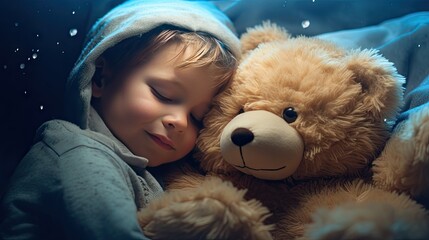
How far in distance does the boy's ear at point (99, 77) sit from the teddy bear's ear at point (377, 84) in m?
0.45

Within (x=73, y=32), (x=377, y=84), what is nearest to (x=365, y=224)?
(x=377, y=84)

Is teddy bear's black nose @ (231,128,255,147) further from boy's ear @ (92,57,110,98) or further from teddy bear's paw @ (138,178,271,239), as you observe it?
boy's ear @ (92,57,110,98)

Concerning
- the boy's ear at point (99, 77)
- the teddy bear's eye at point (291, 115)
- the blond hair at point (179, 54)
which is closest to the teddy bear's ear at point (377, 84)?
the teddy bear's eye at point (291, 115)

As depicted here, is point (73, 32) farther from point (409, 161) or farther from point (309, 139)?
point (409, 161)

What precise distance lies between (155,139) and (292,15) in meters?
0.57

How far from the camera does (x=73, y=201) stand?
625 millimetres

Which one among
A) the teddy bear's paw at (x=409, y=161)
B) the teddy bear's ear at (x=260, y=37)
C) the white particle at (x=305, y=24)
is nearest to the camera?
the teddy bear's paw at (x=409, y=161)

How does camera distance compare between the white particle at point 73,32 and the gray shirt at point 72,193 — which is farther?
the white particle at point 73,32

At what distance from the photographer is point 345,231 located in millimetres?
546

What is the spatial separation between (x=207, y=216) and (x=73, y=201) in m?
0.17

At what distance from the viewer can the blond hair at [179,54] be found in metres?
0.91

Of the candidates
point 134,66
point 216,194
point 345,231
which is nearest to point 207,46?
point 134,66

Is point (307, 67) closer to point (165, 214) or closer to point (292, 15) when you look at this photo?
point (165, 214)

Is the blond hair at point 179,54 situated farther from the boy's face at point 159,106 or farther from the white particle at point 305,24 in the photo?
the white particle at point 305,24
